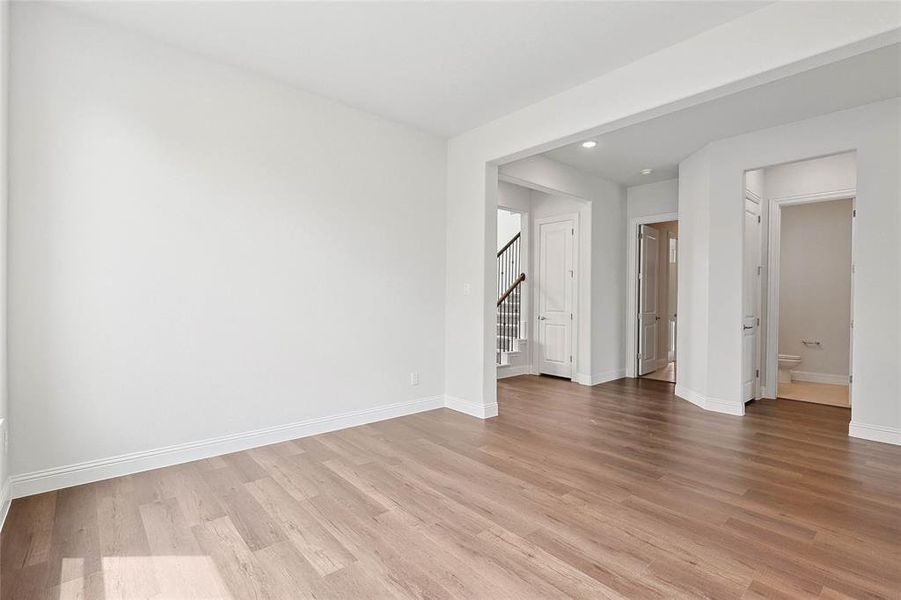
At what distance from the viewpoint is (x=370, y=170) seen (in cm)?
422

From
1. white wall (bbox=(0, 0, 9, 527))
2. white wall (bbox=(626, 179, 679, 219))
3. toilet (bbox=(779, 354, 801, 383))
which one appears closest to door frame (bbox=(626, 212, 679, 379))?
white wall (bbox=(626, 179, 679, 219))

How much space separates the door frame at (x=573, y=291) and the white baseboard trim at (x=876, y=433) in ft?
10.1

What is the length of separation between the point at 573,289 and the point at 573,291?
30 millimetres

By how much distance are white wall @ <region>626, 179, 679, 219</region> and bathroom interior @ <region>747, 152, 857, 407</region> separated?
1.14 meters

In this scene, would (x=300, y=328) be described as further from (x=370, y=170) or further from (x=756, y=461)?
(x=756, y=461)

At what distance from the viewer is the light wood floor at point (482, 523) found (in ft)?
6.23

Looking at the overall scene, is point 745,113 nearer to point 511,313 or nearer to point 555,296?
point 555,296

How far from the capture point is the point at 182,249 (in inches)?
125

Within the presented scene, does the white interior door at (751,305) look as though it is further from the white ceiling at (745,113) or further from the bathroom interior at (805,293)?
the white ceiling at (745,113)

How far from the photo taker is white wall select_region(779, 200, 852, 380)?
647 cm

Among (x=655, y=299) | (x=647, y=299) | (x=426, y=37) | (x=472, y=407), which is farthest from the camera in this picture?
(x=655, y=299)

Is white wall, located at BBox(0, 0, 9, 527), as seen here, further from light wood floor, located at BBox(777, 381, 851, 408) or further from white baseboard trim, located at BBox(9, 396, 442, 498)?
light wood floor, located at BBox(777, 381, 851, 408)

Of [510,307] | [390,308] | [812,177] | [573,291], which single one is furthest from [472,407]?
[812,177]

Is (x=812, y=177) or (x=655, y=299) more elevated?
(x=812, y=177)
